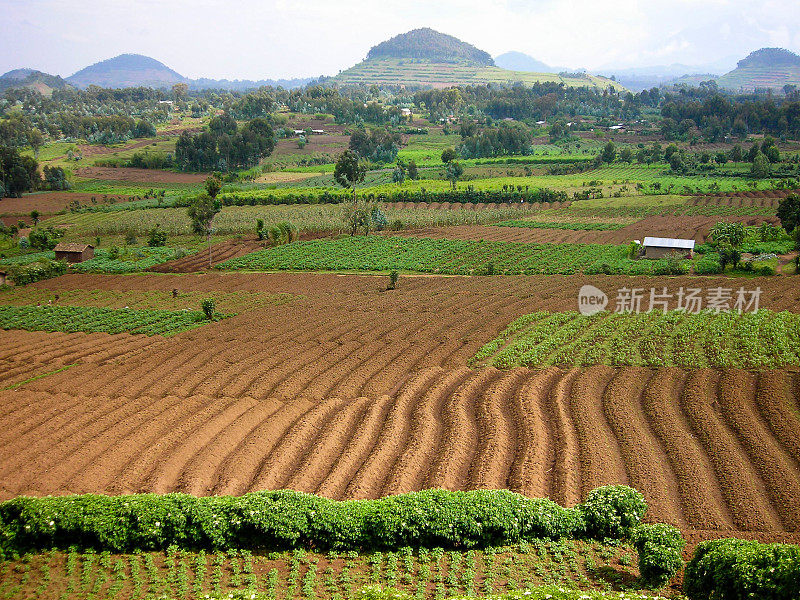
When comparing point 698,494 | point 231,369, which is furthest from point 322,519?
point 231,369

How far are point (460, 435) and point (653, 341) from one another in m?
12.8

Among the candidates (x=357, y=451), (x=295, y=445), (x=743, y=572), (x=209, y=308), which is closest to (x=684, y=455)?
(x=743, y=572)

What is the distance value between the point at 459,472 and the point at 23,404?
59.3 ft

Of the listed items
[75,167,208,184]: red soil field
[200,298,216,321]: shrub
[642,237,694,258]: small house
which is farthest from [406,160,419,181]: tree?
[200,298,216,321]: shrub

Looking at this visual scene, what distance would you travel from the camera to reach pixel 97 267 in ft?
178

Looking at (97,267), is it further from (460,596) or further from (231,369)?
(460,596)

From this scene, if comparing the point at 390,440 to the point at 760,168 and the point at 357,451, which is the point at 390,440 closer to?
the point at 357,451

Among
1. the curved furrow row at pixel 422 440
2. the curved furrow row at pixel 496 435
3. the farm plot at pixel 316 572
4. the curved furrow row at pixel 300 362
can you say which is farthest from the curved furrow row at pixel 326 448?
the curved furrow row at pixel 496 435

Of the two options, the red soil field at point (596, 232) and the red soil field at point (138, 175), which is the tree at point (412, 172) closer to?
the red soil field at point (596, 232)

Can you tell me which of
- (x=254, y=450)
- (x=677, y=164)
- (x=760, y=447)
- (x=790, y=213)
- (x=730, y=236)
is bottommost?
(x=254, y=450)

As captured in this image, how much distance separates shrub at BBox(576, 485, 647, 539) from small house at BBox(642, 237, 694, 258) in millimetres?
37036

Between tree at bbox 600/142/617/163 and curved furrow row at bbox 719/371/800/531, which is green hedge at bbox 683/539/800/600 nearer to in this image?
curved furrow row at bbox 719/371/800/531

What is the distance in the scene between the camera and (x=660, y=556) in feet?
42.2

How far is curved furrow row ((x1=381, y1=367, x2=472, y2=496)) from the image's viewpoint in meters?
17.6
